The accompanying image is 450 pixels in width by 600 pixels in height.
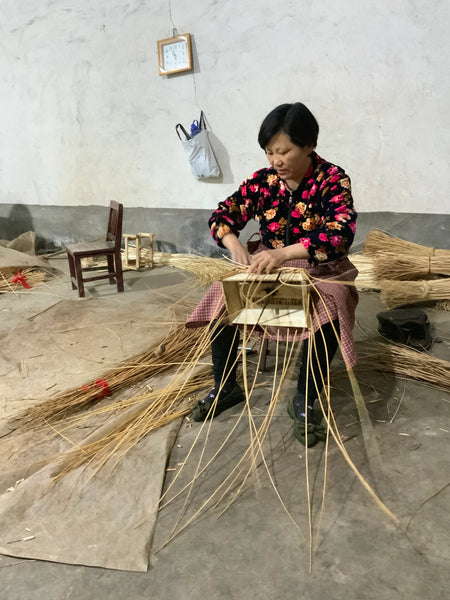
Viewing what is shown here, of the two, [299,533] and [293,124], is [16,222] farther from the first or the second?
[299,533]

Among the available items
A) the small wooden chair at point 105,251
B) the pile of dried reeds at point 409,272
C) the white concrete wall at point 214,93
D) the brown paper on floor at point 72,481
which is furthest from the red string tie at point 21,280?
the pile of dried reeds at point 409,272

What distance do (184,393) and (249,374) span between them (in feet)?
1.04

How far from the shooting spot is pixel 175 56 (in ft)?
12.9

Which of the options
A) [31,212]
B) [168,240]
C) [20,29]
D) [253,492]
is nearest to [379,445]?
[253,492]

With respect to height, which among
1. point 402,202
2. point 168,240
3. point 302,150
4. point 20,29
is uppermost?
point 20,29

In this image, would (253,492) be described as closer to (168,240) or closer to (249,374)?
(249,374)

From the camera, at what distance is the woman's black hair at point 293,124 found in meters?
1.45

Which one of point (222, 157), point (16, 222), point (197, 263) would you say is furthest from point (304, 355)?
point (16, 222)

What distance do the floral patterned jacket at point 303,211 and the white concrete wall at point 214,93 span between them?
6.19ft

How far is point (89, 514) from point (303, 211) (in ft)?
3.98

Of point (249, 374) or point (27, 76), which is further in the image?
point (27, 76)

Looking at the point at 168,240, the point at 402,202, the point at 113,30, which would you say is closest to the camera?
the point at 402,202

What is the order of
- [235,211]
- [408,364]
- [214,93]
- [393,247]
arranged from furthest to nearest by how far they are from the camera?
[214,93] < [393,247] < [408,364] < [235,211]

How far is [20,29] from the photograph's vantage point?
4652 mm
